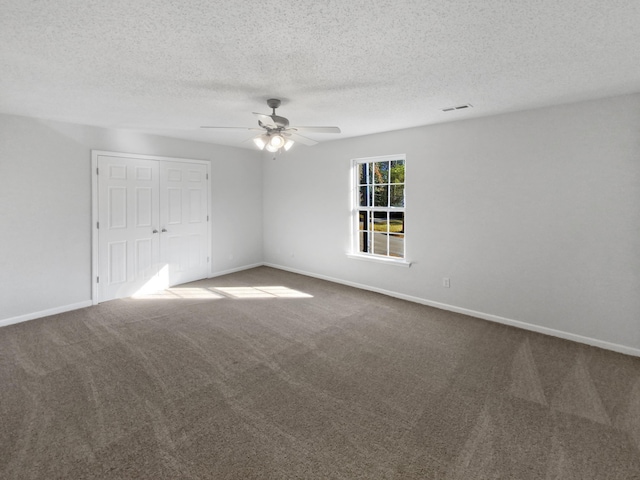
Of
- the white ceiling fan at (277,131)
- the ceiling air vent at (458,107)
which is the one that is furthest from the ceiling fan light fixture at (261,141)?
the ceiling air vent at (458,107)

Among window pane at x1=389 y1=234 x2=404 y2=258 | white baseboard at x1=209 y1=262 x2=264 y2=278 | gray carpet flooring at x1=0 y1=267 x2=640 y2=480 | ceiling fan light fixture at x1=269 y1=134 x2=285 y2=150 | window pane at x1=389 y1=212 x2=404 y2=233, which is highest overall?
ceiling fan light fixture at x1=269 y1=134 x2=285 y2=150

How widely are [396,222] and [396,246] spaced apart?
0.39 m

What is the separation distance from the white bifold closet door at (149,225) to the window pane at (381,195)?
307 cm

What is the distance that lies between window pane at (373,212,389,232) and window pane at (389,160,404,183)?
21.7 inches

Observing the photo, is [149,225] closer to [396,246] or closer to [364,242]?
[364,242]

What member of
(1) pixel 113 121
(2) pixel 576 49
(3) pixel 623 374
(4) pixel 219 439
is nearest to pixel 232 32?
(2) pixel 576 49

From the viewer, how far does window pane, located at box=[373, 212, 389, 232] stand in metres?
5.10

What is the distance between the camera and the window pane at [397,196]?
16.0 feet

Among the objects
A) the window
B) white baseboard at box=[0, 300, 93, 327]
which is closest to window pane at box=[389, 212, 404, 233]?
the window

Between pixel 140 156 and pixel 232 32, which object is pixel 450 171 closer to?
pixel 232 32

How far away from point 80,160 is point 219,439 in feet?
13.7

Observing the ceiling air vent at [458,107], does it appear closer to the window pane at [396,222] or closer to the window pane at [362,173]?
the window pane at [396,222]

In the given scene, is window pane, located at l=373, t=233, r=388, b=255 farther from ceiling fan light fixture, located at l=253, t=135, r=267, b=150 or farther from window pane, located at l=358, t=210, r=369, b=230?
ceiling fan light fixture, located at l=253, t=135, r=267, b=150

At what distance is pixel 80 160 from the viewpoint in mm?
4320
